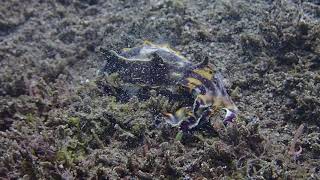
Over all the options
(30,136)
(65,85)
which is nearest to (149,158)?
(30,136)

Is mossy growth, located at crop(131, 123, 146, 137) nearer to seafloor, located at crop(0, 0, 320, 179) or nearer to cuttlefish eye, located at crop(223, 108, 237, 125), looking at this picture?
seafloor, located at crop(0, 0, 320, 179)

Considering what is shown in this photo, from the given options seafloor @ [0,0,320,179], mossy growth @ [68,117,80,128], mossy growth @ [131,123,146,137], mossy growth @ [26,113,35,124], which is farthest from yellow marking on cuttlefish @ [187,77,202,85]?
mossy growth @ [26,113,35,124]

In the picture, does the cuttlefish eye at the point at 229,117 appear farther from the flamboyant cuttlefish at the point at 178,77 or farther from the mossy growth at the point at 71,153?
the mossy growth at the point at 71,153

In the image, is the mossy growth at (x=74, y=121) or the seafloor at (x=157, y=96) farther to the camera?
the mossy growth at (x=74, y=121)

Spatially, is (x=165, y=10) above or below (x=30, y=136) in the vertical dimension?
above

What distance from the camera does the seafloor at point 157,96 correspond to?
11.4ft

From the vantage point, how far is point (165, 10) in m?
5.73

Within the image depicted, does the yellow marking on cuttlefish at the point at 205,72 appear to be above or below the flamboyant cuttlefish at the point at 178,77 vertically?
above

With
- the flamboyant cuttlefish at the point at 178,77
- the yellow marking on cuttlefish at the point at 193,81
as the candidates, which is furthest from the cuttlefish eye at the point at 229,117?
the yellow marking on cuttlefish at the point at 193,81

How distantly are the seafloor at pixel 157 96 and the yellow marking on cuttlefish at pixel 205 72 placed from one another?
407 millimetres

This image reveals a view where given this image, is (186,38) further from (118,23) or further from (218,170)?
(218,170)

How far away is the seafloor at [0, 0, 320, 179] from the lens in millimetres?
3480

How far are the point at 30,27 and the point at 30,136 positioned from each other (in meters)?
2.97

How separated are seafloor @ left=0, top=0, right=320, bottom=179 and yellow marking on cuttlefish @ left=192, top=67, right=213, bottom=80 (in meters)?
0.41
